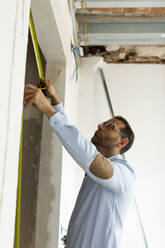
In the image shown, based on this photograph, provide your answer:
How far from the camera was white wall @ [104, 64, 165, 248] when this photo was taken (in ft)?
9.85

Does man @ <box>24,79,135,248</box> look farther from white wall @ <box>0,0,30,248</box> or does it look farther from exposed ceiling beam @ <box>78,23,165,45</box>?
exposed ceiling beam @ <box>78,23,165,45</box>

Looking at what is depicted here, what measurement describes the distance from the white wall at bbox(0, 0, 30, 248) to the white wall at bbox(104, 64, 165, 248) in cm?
260

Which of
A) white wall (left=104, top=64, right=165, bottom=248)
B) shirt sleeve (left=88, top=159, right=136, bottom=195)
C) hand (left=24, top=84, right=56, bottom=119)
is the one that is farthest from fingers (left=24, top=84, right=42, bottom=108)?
white wall (left=104, top=64, right=165, bottom=248)

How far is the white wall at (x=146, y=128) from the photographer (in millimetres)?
3002

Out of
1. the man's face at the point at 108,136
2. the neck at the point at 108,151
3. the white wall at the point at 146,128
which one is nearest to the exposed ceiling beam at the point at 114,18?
the white wall at the point at 146,128

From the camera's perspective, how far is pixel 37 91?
3.41ft

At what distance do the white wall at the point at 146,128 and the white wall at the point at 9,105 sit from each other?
2602 mm

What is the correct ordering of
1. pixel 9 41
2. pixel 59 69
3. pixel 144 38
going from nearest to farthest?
1. pixel 9 41
2. pixel 59 69
3. pixel 144 38

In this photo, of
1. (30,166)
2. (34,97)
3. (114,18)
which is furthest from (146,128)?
(34,97)

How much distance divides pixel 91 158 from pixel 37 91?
358 mm

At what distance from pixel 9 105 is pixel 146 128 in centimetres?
281

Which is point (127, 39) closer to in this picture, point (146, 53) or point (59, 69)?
point (146, 53)

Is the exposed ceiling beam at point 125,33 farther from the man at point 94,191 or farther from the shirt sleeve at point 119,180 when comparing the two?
the shirt sleeve at point 119,180

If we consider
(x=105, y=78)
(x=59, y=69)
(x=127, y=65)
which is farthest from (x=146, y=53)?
(x=59, y=69)
